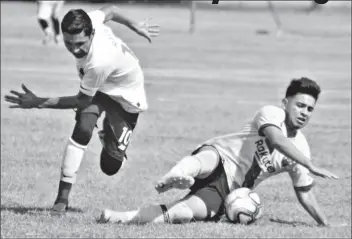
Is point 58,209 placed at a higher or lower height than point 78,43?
lower

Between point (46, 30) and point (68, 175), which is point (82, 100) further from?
point (46, 30)

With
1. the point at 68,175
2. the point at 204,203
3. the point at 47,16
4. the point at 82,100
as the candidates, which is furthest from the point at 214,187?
the point at 47,16

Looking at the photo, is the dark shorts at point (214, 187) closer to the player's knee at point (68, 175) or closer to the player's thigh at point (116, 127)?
the player's thigh at point (116, 127)

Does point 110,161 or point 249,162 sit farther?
point 110,161

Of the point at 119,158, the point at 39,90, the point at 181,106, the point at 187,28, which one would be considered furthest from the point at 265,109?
the point at 187,28

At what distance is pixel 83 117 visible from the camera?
328 inches

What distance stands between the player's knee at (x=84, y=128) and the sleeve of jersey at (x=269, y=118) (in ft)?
4.78

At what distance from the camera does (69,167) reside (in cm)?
836

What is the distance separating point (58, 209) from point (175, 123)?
6.52 m

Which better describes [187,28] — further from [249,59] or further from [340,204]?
[340,204]

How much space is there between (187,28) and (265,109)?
25.9 metres

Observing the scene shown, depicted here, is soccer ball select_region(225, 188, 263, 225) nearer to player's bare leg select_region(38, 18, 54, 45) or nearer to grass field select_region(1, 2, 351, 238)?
grass field select_region(1, 2, 351, 238)

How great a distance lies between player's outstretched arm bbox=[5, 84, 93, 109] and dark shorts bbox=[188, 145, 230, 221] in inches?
48.9

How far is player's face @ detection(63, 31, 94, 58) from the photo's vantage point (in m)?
7.66
